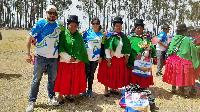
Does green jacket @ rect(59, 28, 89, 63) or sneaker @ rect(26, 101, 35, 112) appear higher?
green jacket @ rect(59, 28, 89, 63)

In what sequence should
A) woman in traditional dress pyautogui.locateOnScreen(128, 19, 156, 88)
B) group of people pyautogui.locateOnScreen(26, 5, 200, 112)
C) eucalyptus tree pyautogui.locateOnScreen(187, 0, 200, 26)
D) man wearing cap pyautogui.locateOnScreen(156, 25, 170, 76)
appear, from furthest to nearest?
eucalyptus tree pyautogui.locateOnScreen(187, 0, 200, 26) → man wearing cap pyautogui.locateOnScreen(156, 25, 170, 76) → woman in traditional dress pyautogui.locateOnScreen(128, 19, 156, 88) → group of people pyautogui.locateOnScreen(26, 5, 200, 112)

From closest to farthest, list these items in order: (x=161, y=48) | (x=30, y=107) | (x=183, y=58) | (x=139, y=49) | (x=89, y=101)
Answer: (x=30, y=107)
(x=89, y=101)
(x=139, y=49)
(x=183, y=58)
(x=161, y=48)

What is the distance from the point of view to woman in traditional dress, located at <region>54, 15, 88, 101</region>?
787 centimetres

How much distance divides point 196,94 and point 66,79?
11.8 feet

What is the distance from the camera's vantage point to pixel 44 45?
297 inches

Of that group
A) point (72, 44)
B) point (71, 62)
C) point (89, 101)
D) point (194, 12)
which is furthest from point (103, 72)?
point (194, 12)

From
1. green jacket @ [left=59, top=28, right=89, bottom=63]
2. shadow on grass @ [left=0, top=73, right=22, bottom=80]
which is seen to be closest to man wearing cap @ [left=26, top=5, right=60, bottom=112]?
green jacket @ [left=59, top=28, right=89, bottom=63]

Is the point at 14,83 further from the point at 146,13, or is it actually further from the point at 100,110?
the point at 146,13

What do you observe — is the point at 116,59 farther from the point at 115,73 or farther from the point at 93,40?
the point at 93,40

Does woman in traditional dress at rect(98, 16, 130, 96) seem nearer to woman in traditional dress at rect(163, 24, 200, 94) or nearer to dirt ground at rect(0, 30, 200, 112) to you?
dirt ground at rect(0, 30, 200, 112)

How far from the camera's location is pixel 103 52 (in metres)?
8.74

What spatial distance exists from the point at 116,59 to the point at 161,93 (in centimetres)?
177

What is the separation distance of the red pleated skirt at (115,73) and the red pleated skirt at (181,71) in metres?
1.28

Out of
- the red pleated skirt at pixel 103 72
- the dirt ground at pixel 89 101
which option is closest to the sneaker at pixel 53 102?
the dirt ground at pixel 89 101
